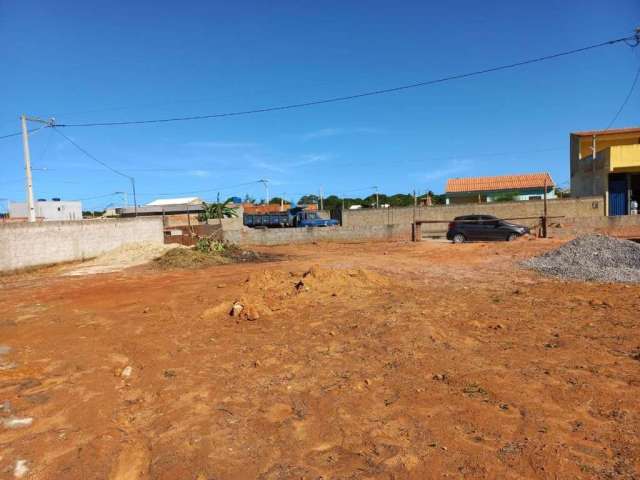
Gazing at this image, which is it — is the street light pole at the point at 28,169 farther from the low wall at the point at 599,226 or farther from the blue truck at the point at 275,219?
the low wall at the point at 599,226

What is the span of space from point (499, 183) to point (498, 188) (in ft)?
3.50

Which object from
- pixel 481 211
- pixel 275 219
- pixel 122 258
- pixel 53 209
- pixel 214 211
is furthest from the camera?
pixel 53 209

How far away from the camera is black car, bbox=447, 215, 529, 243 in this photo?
68.4 feet

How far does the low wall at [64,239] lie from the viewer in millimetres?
15609

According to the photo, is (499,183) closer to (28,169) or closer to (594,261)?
(594,261)

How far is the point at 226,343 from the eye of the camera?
643 centimetres

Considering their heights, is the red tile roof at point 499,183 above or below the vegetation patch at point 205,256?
above

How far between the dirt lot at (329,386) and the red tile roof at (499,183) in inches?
1509

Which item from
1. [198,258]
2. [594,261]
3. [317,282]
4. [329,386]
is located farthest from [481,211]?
[329,386]

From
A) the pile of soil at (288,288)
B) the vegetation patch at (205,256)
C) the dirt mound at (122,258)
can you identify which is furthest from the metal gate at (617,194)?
the dirt mound at (122,258)

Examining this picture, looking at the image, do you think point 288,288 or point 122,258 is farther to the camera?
point 122,258

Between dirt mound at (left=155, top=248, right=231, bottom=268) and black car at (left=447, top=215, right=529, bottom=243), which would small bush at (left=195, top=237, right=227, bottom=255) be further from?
black car at (left=447, top=215, right=529, bottom=243)

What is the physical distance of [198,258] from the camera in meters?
18.2

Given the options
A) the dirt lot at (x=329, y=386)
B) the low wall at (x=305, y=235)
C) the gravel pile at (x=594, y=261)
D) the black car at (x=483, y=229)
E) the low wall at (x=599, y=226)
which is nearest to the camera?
the dirt lot at (x=329, y=386)
